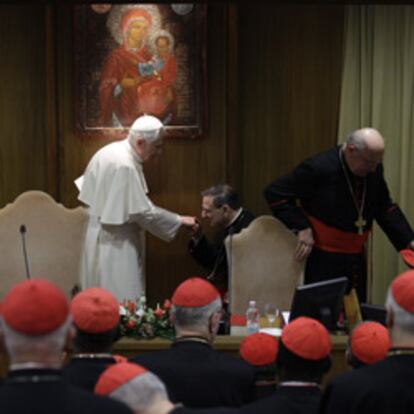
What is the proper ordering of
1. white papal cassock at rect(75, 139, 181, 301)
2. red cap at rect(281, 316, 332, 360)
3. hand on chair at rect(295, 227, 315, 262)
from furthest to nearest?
1. white papal cassock at rect(75, 139, 181, 301)
2. hand on chair at rect(295, 227, 315, 262)
3. red cap at rect(281, 316, 332, 360)

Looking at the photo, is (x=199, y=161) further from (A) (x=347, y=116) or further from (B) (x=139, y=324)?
(B) (x=139, y=324)

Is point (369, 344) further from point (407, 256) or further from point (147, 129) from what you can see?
point (147, 129)

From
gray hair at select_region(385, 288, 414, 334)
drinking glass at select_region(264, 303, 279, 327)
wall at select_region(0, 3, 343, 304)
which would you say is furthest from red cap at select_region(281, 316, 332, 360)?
wall at select_region(0, 3, 343, 304)

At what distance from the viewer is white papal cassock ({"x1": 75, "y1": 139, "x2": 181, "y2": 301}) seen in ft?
22.5

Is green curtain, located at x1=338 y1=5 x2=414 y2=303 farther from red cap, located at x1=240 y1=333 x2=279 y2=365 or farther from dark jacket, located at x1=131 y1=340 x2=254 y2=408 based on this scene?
dark jacket, located at x1=131 y1=340 x2=254 y2=408

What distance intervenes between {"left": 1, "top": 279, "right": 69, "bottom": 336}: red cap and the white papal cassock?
4.08 metres

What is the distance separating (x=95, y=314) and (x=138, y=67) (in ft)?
13.3

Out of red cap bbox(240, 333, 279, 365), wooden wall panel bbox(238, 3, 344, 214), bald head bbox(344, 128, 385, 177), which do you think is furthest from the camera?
wooden wall panel bbox(238, 3, 344, 214)

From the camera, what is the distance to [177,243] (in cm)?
755

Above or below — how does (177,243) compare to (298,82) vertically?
below

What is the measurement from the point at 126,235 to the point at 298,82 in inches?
72.4

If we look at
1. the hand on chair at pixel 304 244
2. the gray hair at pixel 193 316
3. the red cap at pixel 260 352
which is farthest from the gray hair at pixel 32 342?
the hand on chair at pixel 304 244

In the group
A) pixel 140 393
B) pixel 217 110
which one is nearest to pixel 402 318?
pixel 140 393

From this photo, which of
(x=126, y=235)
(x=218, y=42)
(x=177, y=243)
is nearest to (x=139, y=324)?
(x=126, y=235)
